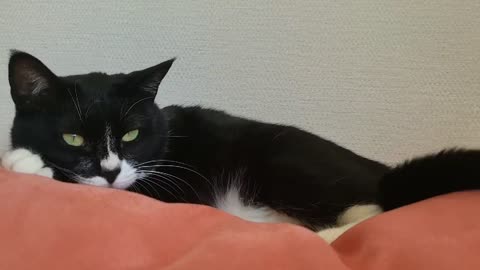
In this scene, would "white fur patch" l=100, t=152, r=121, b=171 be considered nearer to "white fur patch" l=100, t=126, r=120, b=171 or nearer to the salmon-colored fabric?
"white fur patch" l=100, t=126, r=120, b=171

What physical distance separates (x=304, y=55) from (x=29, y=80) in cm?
65

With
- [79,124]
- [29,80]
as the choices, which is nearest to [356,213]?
[79,124]

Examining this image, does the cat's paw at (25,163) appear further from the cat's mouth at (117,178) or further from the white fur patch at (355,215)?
the white fur patch at (355,215)

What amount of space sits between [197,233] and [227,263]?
93 mm

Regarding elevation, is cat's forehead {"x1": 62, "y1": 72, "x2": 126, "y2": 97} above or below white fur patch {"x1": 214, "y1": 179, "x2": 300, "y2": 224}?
above

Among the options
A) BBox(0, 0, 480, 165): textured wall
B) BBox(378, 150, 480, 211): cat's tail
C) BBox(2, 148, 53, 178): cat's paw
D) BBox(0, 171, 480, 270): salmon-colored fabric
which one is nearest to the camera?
BBox(0, 171, 480, 270): salmon-colored fabric

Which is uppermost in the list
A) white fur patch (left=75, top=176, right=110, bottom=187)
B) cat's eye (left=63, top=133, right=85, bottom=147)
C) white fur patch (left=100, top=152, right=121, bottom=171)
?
cat's eye (left=63, top=133, right=85, bottom=147)

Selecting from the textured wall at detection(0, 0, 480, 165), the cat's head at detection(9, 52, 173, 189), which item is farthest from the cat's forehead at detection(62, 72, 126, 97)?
the textured wall at detection(0, 0, 480, 165)

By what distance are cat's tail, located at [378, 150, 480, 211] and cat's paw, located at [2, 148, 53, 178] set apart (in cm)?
58

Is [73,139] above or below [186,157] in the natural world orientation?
above

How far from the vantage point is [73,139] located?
98 cm

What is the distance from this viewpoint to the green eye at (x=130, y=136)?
1049 millimetres

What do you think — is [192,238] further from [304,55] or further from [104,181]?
[304,55]

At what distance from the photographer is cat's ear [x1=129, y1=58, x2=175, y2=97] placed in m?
1.06
